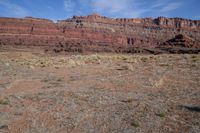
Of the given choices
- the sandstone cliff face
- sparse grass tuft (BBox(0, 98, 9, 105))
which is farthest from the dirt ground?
the sandstone cliff face

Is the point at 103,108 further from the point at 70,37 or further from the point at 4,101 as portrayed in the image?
the point at 70,37

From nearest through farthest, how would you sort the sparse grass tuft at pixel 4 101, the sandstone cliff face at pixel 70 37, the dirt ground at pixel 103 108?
the dirt ground at pixel 103 108
the sparse grass tuft at pixel 4 101
the sandstone cliff face at pixel 70 37

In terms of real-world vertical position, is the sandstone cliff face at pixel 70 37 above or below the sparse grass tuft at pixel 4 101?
above

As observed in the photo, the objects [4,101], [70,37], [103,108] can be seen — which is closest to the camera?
[103,108]

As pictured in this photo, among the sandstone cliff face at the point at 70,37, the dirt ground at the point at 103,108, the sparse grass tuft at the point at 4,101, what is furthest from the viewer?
the sandstone cliff face at the point at 70,37

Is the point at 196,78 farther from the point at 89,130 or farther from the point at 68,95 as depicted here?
the point at 89,130

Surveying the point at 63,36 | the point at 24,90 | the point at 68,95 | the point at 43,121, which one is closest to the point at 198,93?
the point at 68,95

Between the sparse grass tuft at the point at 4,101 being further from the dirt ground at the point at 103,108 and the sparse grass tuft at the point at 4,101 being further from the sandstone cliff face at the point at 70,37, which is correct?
the sandstone cliff face at the point at 70,37

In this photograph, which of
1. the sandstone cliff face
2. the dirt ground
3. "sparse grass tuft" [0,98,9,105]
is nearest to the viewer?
the dirt ground

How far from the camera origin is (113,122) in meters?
7.16

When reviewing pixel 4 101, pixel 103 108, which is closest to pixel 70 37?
pixel 4 101

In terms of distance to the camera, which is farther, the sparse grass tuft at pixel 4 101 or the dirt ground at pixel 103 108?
the sparse grass tuft at pixel 4 101

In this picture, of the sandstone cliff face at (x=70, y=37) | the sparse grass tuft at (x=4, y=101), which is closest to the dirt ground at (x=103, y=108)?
the sparse grass tuft at (x=4, y=101)

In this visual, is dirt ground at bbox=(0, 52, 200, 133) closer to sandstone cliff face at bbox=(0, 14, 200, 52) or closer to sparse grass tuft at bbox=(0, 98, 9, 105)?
sparse grass tuft at bbox=(0, 98, 9, 105)
